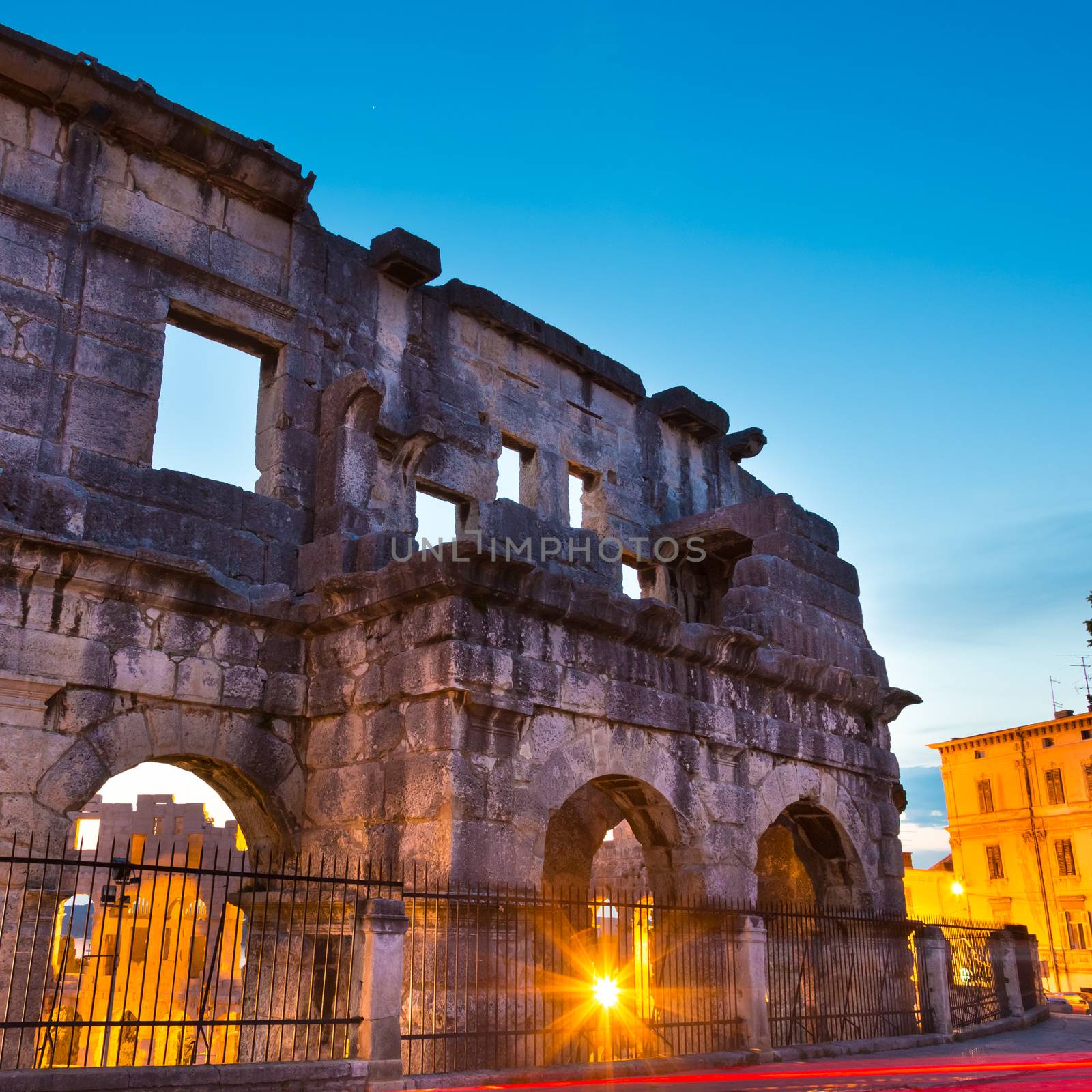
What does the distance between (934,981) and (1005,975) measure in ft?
10.8

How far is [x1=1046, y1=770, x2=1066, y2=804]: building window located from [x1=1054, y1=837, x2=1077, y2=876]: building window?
1.23 metres

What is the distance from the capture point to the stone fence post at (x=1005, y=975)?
13.3 m

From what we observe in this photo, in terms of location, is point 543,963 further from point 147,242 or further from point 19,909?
point 147,242

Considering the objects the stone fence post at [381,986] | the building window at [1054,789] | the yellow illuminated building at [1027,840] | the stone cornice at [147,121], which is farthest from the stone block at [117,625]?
the building window at [1054,789]

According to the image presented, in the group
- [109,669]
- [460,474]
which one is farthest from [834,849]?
[109,669]

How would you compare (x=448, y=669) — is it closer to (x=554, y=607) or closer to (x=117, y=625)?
(x=554, y=607)

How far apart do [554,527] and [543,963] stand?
4347 mm

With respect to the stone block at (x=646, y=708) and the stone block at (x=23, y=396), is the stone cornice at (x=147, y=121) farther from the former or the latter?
the stone block at (x=646, y=708)

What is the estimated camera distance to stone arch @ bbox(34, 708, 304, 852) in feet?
24.0

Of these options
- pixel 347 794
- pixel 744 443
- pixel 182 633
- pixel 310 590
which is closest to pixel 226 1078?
pixel 347 794

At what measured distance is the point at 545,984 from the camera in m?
7.55

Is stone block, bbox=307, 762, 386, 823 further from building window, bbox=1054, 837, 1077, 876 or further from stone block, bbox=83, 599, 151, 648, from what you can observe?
building window, bbox=1054, 837, 1077, 876

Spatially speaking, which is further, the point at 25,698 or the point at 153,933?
the point at 153,933

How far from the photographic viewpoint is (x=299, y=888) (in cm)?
806
